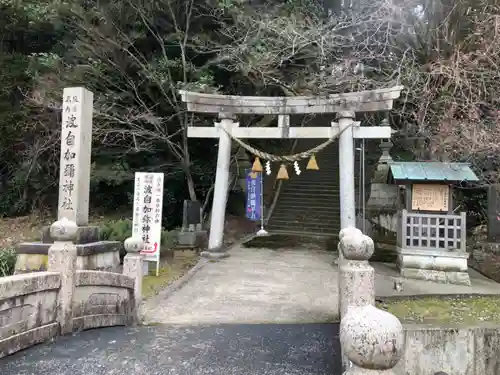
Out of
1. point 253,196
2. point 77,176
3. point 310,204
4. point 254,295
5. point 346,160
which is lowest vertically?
point 254,295

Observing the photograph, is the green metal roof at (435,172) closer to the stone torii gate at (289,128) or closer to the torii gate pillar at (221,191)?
the stone torii gate at (289,128)

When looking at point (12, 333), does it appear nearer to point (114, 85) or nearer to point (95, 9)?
point (114, 85)

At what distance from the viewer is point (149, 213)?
8477 mm

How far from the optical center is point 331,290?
7301 millimetres

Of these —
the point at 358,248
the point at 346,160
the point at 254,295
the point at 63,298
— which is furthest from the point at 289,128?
the point at 63,298

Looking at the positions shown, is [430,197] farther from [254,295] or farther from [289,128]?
[254,295]

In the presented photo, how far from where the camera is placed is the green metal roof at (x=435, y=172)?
310 inches

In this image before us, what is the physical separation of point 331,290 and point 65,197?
18.1 ft

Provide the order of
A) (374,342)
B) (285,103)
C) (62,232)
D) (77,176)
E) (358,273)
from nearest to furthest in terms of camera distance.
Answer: (374,342) → (358,273) → (62,232) → (77,176) → (285,103)

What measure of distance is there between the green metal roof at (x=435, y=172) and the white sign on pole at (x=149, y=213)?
5209 mm

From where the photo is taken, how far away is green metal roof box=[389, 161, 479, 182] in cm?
788

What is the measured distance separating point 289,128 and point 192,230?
4254mm

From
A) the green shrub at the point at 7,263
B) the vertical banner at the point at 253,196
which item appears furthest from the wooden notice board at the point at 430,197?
the green shrub at the point at 7,263

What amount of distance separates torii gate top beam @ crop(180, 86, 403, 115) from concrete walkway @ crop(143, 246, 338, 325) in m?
4.06
